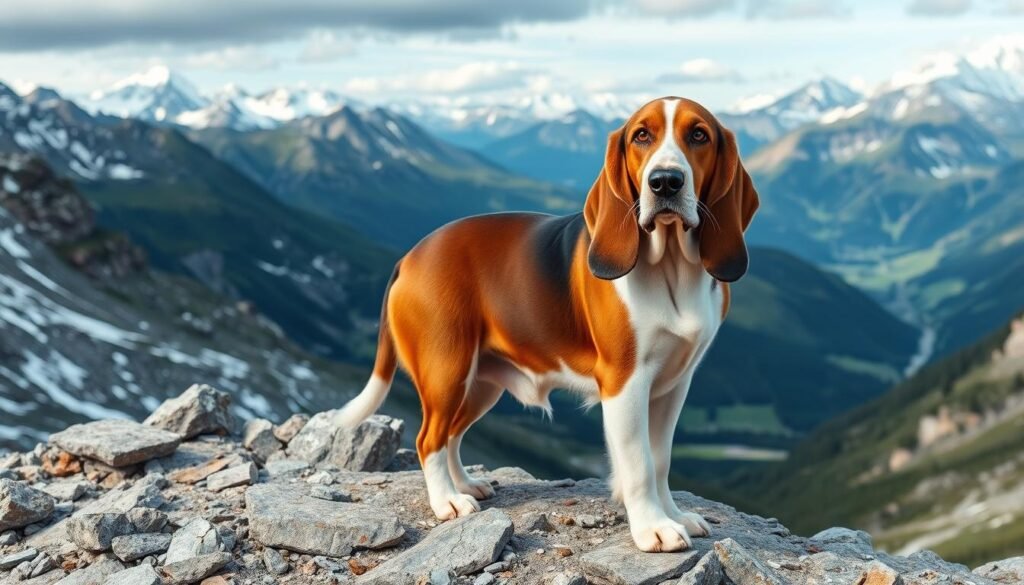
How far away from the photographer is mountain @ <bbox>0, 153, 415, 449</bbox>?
10556cm

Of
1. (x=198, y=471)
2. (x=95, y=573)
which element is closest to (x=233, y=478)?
(x=198, y=471)

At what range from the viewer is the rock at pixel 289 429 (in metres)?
17.4

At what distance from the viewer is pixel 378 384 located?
1344 centimetres

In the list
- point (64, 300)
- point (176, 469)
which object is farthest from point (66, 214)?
point (176, 469)

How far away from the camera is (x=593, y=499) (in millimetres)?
13805

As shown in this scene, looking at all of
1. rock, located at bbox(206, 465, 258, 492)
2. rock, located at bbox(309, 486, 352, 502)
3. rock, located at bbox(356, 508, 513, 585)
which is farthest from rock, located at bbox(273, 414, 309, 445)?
rock, located at bbox(356, 508, 513, 585)

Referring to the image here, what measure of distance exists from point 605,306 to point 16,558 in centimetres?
777

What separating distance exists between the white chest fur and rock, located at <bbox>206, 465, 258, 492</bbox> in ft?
20.4

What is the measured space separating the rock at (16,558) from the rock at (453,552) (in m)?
4.36

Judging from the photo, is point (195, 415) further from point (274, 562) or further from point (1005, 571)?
point (1005, 571)

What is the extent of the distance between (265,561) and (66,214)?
19783 centimetres

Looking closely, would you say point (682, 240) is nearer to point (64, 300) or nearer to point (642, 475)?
point (642, 475)

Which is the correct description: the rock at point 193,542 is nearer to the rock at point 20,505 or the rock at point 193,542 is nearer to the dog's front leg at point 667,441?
the rock at point 20,505

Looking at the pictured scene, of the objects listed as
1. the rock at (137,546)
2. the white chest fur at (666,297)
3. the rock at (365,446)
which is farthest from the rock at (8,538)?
the white chest fur at (666,297)
